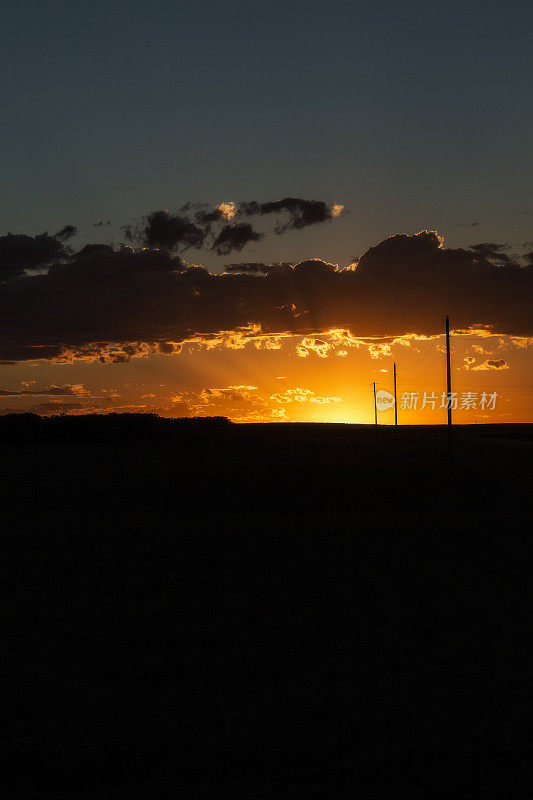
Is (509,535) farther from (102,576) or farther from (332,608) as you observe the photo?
(102,576)

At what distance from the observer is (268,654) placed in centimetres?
1340

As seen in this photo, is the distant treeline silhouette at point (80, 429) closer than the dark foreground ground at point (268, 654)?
No

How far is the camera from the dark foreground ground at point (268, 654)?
8.70 m

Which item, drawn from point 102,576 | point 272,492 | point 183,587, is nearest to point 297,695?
point 183,587

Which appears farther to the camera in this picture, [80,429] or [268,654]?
[80,429]

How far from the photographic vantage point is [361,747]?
9227mm

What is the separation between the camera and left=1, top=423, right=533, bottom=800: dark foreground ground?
8703 millimetres

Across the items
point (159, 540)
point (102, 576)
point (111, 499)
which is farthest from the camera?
point (111, 499)

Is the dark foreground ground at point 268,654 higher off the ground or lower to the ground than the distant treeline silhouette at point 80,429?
lower

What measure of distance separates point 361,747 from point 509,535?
1744cm

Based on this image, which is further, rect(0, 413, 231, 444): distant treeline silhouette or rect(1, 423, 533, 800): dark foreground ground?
rect(0, 413, 231, 444): distant treeline silhouette

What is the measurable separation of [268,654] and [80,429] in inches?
3170

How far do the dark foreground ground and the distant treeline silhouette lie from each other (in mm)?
56806

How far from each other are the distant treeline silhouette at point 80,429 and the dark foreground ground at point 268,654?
56806 millimetres
